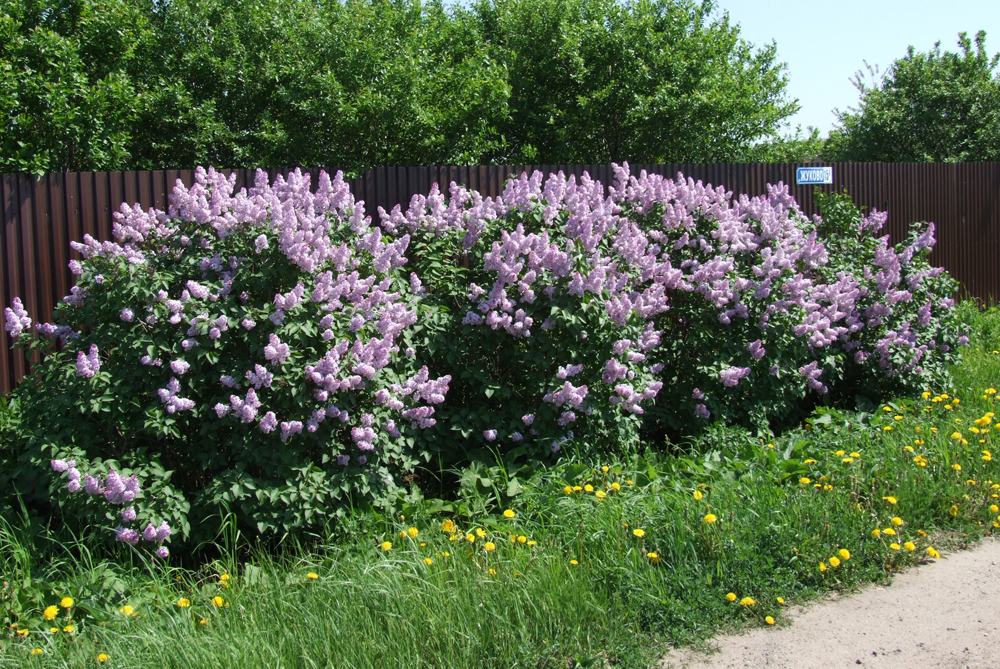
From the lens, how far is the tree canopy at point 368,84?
9.59m

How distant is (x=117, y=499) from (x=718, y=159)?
12791 millimetres

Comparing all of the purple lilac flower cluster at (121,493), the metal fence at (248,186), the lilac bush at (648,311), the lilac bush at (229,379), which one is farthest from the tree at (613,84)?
the purple lilac flower cluster at (121,493)

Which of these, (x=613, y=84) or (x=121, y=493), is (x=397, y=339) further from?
(x=613, y=84)

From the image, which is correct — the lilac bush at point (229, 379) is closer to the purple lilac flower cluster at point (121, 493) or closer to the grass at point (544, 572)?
the purple lilac flower cluster at point (121, 493)

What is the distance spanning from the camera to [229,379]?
4.20 m

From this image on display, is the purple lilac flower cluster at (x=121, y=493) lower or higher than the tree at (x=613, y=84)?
lower

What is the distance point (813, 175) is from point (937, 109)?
458 inches

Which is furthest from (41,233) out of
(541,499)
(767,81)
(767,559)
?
(767,81)

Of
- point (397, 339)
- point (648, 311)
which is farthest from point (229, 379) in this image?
point (648, 311)

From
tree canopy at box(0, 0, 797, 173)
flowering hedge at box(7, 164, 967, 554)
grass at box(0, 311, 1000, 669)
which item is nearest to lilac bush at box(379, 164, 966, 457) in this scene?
flowering hedge at box(7, 164, 967, 554)

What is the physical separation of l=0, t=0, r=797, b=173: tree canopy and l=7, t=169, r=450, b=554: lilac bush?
210 inches

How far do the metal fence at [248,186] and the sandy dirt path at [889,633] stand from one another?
16.1ft

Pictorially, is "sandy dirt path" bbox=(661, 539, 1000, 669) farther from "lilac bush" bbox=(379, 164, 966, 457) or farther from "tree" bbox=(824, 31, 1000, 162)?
"tree" bbox=(824, 31, 1000, 162)

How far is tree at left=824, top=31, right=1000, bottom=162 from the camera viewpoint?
63.5ft
